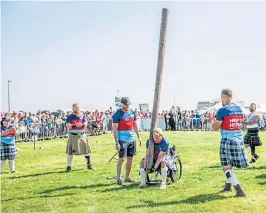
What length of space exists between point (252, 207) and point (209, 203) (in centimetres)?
66

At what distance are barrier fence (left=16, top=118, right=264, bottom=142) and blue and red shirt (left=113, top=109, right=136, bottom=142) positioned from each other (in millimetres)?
6511

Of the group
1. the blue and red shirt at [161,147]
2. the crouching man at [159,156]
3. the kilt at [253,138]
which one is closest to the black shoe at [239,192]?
the crouching man at [159,156]

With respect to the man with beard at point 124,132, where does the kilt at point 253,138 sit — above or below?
below

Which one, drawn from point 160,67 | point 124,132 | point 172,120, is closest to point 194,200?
point 124,132

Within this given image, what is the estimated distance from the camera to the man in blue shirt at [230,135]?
689 centimetres

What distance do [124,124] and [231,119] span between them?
2476mm

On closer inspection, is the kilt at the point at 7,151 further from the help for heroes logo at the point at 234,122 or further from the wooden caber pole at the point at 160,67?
the help for heroes logo at the point at 234,122

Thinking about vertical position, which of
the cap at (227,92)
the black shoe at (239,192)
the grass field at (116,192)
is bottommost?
the grass field at (116,192)

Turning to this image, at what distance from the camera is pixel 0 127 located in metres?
10.7

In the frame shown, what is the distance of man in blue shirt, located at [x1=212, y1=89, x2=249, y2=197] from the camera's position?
6.89 meters

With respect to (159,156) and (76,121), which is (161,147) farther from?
(76,121)

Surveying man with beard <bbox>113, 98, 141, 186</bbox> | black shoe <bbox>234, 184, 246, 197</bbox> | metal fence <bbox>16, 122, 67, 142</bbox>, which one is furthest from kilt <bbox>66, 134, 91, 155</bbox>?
metal fence <bbox>16, 122, 67, 142</bbox>

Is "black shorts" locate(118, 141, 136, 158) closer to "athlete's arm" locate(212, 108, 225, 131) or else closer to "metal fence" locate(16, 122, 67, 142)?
"athlete's arm" locate(212, 108, 225, 131)

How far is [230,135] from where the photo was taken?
7.00 metres
